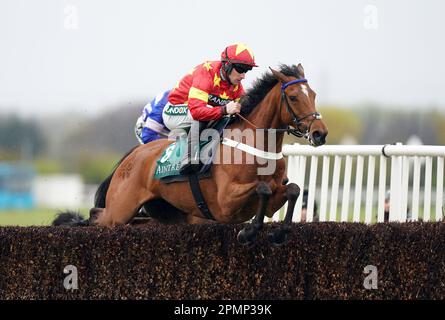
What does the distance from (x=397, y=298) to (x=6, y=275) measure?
104 inches

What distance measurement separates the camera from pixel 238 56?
20.5 feet

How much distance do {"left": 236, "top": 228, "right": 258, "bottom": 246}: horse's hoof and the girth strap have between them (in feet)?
2.14

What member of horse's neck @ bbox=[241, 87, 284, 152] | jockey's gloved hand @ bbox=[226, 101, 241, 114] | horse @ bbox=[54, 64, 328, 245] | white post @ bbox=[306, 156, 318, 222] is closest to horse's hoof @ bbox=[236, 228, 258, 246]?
horse @ bbox=[54, 64, 328, 245]

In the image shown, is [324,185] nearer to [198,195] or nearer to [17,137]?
[198,195]

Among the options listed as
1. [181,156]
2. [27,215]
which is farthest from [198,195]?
[27,215]

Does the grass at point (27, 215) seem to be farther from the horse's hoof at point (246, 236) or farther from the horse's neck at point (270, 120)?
the horse's hoof at point (246, 236)

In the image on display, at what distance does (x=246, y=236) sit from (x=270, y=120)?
2.81 feet

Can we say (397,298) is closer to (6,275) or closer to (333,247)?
(333,247)

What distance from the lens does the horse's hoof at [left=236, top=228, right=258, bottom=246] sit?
5.90m

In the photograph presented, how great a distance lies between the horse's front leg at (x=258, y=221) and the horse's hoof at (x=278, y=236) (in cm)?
10

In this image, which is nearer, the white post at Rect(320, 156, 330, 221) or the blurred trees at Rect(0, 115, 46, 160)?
the white post at Rect(320, 156, 330, 221)

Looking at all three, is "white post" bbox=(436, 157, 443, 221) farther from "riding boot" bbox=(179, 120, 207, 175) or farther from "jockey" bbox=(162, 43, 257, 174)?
"riding boot" bbox=(179, 120, 207, 175)

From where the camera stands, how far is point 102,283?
6.17 meters

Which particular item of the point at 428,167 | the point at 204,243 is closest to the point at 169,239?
the point at 204,243
